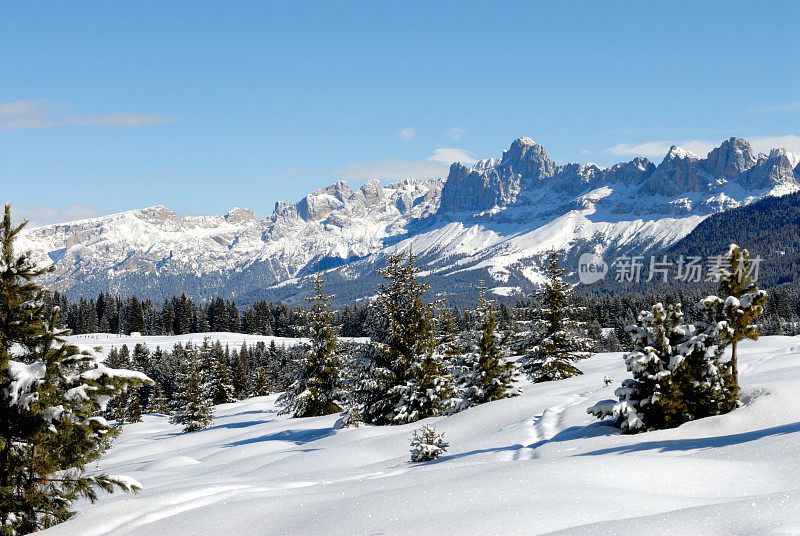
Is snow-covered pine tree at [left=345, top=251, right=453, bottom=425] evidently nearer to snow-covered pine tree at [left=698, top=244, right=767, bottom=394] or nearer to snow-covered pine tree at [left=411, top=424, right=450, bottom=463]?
snow-covered pine tree at [left=411, top=424, right=450, bottom=463]

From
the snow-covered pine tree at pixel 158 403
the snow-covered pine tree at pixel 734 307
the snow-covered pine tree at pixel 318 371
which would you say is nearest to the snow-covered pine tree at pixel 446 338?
the snow-covered pine tree at pixel 318 371

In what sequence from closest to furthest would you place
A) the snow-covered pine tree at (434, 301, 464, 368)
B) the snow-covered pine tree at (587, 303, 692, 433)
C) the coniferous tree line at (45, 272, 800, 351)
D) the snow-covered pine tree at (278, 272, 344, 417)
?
the snow-covered pine tree at (587, 303, 692, 433), the snow-covered pine tree at (434, 301, 464, 368), the snow-covered pine tree at (278, 272, 344, 417), the coniferous tree line at (45, 272, 800, 351)

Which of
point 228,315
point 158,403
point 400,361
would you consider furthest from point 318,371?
point 228,315

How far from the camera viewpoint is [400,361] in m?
26.2

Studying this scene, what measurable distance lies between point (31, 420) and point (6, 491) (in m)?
1.18

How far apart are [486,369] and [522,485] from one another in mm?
16724

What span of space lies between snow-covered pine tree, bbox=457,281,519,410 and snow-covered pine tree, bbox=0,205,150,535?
672 inches

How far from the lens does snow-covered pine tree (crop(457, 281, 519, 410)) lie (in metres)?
25.6

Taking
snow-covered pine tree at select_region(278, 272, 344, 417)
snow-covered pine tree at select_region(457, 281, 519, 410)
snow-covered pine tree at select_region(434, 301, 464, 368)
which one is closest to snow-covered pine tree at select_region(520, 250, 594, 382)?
snow-covered pine tree at select_region(434, 301, 464, 368)

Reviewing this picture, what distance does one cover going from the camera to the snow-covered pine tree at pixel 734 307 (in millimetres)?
16516

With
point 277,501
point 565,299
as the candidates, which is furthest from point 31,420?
point 565,299

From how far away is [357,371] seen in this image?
27.3 metres

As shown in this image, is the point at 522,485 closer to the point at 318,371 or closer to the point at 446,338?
the point at 446,338

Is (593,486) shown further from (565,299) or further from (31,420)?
(565,299)
